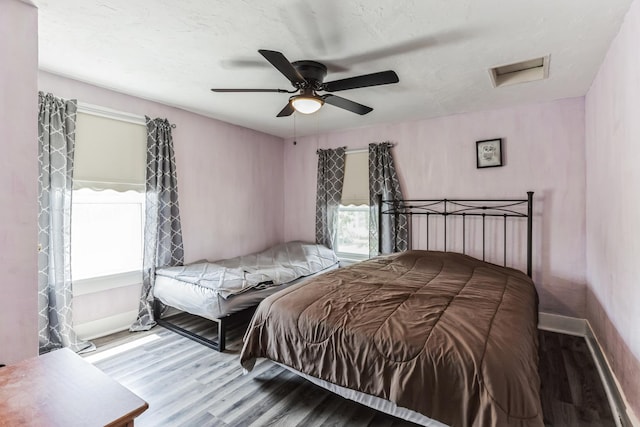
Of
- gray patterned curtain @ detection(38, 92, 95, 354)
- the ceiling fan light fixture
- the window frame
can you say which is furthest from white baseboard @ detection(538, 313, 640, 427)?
gray patterned curtain @ detection(38, 92, 95, 354)

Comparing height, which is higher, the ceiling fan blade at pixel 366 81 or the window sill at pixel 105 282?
the ceiling fan blade at pixel 366 81

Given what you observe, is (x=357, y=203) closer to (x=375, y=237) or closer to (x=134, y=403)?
(x=375, y=237)

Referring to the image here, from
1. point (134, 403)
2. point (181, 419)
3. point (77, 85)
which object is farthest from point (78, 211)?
point (134, 403)

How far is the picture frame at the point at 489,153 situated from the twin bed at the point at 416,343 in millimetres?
1292

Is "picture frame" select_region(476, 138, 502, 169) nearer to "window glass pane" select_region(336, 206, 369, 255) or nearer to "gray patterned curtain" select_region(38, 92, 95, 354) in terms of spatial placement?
"window glass pane" select_region(336, 206, 369, 255)

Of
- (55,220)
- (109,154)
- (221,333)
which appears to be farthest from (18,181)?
(221,333)

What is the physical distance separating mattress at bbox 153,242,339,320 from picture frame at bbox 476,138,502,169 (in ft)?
7.27

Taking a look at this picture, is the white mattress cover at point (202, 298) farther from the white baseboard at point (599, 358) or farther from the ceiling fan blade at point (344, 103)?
the white baseboard at point (599, 358)

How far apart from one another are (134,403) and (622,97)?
287cm

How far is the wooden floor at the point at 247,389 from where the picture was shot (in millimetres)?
1847

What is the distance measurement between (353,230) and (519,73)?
2615 mm

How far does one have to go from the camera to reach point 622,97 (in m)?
1.88

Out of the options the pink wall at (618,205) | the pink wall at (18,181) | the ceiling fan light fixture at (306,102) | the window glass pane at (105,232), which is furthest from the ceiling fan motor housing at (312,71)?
the window glass pane at (105,232)

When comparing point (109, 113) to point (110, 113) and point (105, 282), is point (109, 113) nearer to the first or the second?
point (110, 113)
